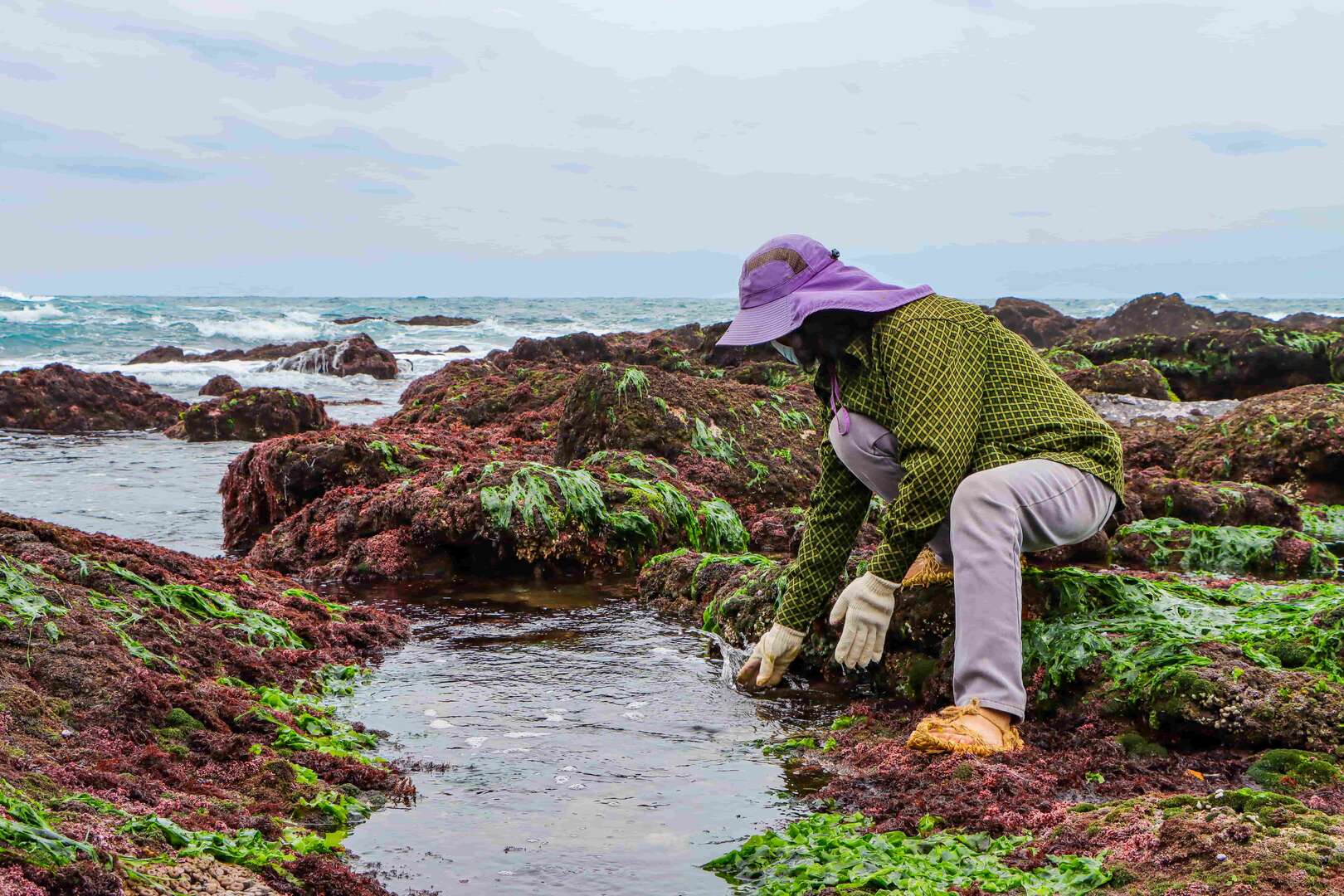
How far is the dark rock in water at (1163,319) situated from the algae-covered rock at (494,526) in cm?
2055

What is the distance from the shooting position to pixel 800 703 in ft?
14.9

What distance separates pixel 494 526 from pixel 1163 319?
2437 centimetres

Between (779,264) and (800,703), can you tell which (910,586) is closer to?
(800,703)

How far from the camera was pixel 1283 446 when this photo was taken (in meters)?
9.01

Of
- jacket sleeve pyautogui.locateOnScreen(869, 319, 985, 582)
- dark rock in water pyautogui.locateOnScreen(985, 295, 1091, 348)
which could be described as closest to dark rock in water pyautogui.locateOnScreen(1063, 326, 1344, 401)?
jacket sleeve pyautogui.locateOnScreen(869, 319, 985, 582)

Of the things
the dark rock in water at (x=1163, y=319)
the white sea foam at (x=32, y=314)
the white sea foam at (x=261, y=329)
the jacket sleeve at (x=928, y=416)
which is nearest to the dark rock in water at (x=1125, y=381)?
the jacket sleeve at (x=928, y=416)

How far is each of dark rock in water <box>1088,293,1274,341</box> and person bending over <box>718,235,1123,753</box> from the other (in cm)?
2317

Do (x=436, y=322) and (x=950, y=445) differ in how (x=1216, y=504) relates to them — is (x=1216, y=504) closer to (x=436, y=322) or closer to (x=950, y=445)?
(x=950, y=445)

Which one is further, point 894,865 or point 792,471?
point 792,471

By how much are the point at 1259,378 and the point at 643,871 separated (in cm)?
1338

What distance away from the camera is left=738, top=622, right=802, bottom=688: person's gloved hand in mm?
4367

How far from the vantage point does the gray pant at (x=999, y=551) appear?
144 inches

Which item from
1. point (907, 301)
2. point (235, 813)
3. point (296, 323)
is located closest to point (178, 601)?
point (235, 813)

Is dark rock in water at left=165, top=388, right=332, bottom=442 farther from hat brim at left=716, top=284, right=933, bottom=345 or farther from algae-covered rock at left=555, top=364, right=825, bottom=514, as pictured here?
hat brim at left=716, top=284, right=933, bottom=345
